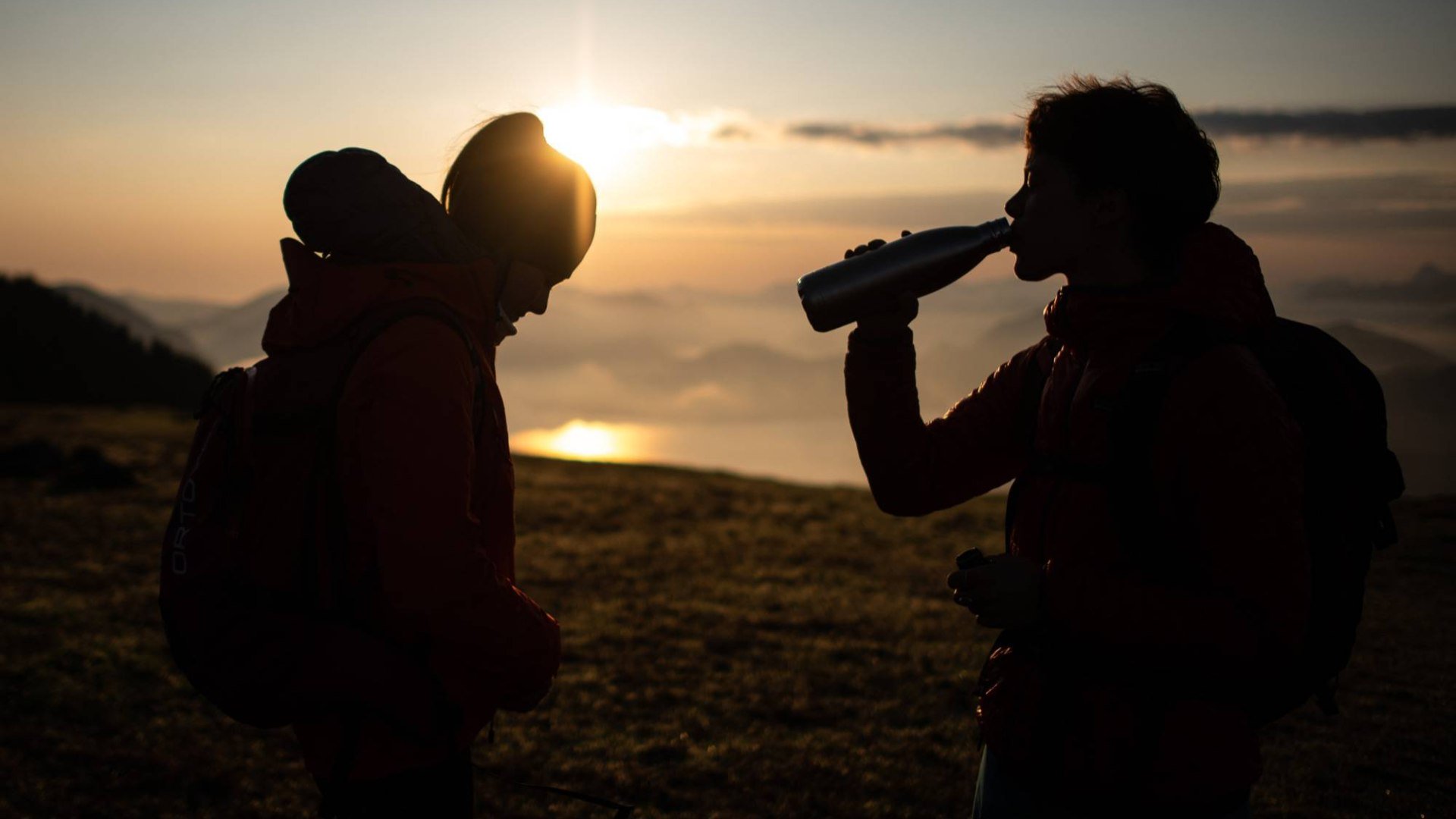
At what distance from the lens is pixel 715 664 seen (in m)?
9.12

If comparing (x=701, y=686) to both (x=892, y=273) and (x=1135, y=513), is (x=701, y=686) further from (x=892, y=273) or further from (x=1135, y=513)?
(x=1135, y=513)

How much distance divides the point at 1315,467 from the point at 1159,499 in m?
0.32

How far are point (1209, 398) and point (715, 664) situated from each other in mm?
7326

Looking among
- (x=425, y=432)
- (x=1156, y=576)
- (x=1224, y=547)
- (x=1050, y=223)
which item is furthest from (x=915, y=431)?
(x=425, y=432)

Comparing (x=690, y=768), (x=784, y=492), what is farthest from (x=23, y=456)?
(x=690, y=768)

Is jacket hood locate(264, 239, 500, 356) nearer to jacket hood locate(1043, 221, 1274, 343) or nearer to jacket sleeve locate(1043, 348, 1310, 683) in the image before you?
jacket hood locate(1043, 221, 1274, 343)

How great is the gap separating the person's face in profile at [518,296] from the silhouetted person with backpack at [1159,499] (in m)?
1.24

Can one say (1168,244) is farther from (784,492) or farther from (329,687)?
(784,492)

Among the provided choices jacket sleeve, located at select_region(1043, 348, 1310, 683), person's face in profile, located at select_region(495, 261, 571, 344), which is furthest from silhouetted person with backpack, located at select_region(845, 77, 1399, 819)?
person's face in profile, located at select_region(495, 261, 571, 344)

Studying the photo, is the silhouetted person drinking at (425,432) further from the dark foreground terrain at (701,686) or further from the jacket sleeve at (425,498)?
the dark foreground terrain at (701,686)

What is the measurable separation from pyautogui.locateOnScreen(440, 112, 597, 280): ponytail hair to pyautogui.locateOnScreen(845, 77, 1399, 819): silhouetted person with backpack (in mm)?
1171

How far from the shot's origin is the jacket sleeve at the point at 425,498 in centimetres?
232

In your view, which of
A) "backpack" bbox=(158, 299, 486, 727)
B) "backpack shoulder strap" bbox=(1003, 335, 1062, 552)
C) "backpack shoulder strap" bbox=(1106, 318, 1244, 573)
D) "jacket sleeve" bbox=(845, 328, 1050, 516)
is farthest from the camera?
"jacket sleeve" bbox=(845, 328, 1050, 516)

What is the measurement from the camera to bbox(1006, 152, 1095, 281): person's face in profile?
249 centimetres
